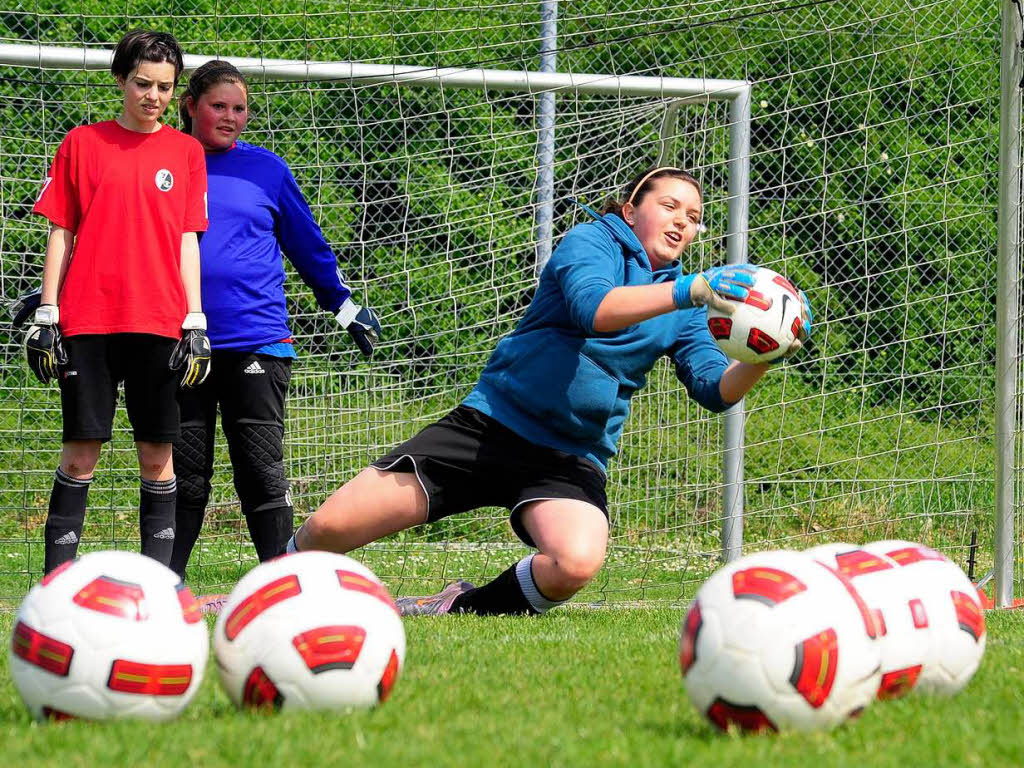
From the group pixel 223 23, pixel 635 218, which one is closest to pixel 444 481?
pixel 635 218

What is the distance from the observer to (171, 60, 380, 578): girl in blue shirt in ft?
18.1

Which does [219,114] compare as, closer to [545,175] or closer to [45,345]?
[45,345]

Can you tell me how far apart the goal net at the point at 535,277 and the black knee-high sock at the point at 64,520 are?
219 centimetres

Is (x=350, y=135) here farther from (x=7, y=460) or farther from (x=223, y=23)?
(x=7, y=460)

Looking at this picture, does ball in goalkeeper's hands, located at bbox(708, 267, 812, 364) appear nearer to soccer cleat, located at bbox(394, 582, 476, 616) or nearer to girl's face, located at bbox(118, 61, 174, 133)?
soccer cleat, located at bbox(394, 582, 476, 616)

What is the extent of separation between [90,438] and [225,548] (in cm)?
392

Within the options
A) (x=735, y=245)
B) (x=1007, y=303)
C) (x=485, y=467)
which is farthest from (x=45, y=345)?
(x=1007, y=303)

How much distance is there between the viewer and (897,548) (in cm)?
358

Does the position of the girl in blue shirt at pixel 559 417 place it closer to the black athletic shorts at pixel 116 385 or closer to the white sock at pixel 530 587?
the white sock at pixel 530 587

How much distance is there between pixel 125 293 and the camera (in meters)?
5.00

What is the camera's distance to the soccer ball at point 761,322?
4.34 meters

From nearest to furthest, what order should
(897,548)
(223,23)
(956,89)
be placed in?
1. (897,548)
2. (956,89)
3. (223,23)

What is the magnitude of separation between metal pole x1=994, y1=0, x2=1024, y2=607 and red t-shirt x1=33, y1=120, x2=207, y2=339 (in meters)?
4.00

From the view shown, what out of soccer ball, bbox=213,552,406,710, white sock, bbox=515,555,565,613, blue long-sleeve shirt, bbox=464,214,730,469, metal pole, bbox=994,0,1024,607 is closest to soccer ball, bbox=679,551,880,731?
soccer ball, bbox=213,552,406,710
